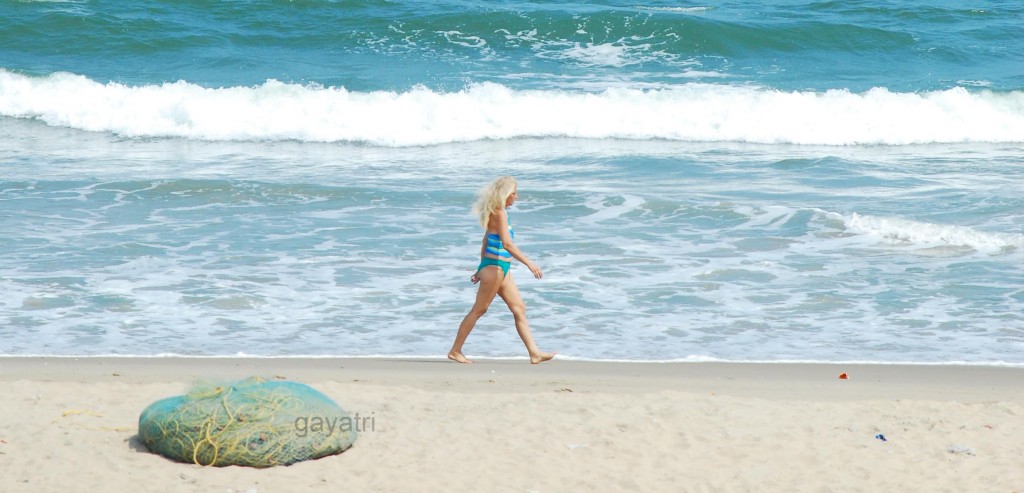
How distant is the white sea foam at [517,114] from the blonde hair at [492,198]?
1008cm

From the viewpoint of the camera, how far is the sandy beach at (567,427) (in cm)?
496

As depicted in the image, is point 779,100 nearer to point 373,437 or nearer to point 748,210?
point 748,210

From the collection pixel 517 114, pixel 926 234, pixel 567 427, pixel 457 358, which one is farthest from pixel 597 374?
pixel 517 114

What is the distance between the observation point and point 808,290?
8836mm

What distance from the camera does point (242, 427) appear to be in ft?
16.6

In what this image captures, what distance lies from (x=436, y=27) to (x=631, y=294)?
1626 cm

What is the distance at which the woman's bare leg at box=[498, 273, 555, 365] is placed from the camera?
7059mm

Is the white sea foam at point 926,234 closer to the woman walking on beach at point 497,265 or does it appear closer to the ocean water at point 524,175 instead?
the ocean water at point 524,175

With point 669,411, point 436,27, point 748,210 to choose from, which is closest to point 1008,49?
point 436,27

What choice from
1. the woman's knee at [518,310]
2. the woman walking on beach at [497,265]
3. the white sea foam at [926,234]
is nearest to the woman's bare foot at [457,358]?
the woman walking on beach at [497,265]

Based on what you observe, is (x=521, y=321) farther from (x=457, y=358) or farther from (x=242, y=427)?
(x=242, y=427)

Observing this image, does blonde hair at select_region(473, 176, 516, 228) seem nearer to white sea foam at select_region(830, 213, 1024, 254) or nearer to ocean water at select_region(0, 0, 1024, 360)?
ocean water at select_region(0, 0, 1024, 360)

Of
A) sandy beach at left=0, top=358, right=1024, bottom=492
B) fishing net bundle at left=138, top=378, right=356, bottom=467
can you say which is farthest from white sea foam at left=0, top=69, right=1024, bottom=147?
fishing net bundle at left=138, top=378, right=356, bottom=467

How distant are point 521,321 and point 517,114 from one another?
11.6 m
